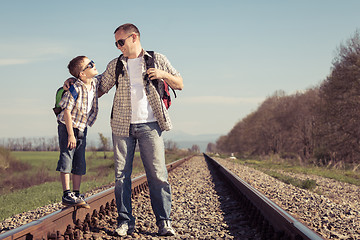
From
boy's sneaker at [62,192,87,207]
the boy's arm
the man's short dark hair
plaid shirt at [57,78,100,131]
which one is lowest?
boy's sneaker at [62,192,87,207]

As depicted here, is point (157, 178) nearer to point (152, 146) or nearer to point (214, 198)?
point (152, 146)

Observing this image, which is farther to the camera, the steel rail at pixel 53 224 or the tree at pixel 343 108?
the tree at pixel 343 108

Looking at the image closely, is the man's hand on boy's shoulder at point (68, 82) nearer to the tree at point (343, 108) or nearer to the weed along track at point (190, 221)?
the weed along track at point (190, 221)

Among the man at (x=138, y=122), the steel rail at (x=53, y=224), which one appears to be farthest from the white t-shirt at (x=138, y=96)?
the steel rail at (x=53, y=224)

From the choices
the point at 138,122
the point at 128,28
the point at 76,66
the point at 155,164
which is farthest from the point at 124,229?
the point at 128,28

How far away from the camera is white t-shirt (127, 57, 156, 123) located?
367 cm

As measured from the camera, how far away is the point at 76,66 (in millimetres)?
3834

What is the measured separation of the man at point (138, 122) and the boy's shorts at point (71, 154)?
1.36 feet

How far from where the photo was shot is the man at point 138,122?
3.65m

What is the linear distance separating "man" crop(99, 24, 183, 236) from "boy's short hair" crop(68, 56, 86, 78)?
435 mm

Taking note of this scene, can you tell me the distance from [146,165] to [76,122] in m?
0.85

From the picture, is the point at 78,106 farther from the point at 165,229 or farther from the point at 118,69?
the point at 165,229

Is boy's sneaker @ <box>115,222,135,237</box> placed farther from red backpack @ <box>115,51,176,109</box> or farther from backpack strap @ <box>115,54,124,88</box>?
backpack strap @ <box>115,54,124,88</box>

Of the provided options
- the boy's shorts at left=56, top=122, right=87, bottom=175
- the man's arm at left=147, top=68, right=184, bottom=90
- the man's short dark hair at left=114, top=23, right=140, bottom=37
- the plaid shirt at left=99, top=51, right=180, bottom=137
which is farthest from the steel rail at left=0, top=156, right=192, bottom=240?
the man's short dark hair at left=114, top=23, right=140, bottom=37
